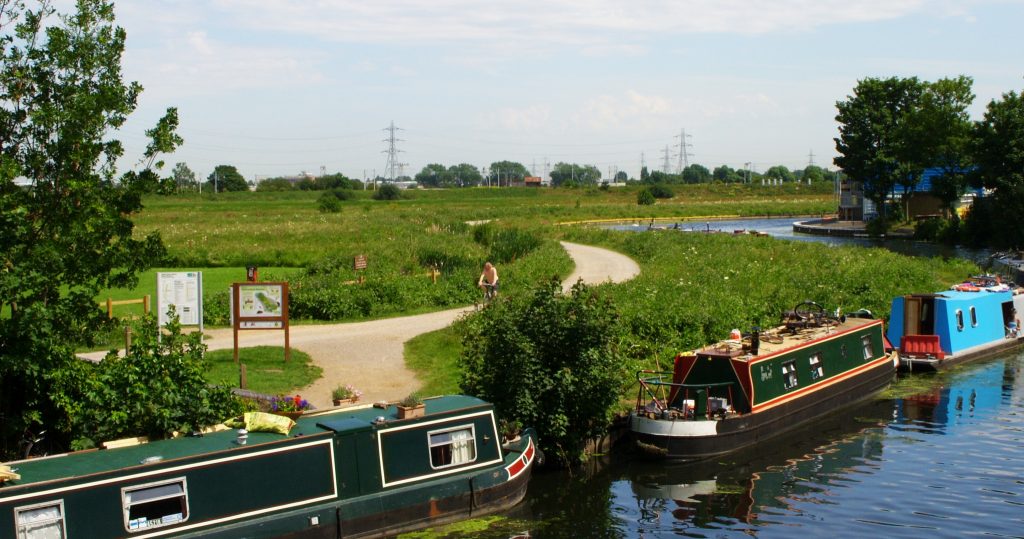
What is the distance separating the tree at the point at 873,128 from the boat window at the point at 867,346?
67257 mm

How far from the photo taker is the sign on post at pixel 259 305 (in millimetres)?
24781

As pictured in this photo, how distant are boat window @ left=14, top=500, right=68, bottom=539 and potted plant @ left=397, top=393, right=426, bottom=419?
5.54m

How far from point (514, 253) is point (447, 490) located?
→ 109 ft

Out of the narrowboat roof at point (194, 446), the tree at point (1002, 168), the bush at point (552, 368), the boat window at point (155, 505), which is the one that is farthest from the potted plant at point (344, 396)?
the tree at point (1002, 168)

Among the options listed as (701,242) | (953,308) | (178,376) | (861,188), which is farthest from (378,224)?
(861,188)

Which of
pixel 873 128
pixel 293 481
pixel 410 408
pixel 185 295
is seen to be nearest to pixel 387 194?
pixel 873 128

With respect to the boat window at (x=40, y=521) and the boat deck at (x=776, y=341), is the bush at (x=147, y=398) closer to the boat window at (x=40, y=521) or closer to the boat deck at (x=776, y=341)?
the boat window at (x=40, y=521)

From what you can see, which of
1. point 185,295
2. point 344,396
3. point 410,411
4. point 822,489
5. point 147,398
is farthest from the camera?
point 185,295

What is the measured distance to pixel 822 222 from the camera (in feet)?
346

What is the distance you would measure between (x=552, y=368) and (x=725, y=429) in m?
4.35

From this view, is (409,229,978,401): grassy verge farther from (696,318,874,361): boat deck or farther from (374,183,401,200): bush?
(374,183,401,200): bush

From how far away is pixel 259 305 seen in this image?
24938 mm

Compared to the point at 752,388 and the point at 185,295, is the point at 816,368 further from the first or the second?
the point at 185,295

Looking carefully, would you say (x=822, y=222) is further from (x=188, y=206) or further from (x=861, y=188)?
(x=188, y=206)
